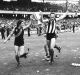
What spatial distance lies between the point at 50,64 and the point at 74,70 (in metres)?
1.40

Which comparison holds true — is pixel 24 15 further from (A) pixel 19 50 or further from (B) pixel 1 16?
(A) pixel 19 50

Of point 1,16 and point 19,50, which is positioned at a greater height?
point 19,50

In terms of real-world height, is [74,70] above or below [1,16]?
above

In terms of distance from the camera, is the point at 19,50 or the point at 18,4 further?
the point at 18,4

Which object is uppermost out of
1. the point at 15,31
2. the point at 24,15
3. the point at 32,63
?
the point at 15,31

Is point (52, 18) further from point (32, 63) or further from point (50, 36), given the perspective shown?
point (32, 63)

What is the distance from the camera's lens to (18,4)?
5900 centimetres

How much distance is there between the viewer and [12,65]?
32.9 ft

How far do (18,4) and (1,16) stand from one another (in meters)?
6.84

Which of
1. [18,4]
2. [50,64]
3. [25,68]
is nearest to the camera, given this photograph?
[25,68]

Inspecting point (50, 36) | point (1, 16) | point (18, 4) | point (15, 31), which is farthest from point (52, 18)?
point (18, 4)

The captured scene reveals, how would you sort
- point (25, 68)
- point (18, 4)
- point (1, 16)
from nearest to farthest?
point (25, 68)
point (1, 16)
point (18, 4)

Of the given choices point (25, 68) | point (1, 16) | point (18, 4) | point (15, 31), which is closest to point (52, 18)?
point (15, 31)

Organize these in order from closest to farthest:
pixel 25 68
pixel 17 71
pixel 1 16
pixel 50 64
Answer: pixel 17 71 < pixel 25 68 < pixel 50 64 < pixel 1 16
